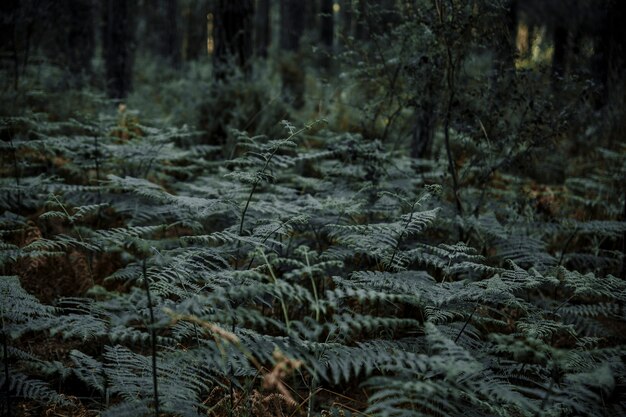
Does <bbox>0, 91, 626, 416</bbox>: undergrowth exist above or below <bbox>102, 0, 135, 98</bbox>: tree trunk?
below

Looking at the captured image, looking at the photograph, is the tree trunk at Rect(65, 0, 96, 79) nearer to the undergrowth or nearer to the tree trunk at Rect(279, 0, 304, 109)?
the tree trunk at Rect(279, 0, 304, 109)

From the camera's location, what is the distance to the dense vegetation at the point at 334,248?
1778 mm

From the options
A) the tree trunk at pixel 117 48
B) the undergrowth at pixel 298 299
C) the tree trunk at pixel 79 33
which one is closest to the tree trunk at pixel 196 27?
the tree trunk at pixel 79 33

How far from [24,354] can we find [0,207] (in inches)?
90.6

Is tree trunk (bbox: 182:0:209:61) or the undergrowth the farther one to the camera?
tree trunk (bbox: 182:0:209:61)

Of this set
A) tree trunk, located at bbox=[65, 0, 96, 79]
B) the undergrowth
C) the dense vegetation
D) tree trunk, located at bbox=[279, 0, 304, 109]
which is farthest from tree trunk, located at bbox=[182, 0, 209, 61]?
the undergrowth

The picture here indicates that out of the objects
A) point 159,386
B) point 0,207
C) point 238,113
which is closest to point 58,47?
point 238,113

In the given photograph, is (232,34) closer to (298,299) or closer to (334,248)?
(334,248)

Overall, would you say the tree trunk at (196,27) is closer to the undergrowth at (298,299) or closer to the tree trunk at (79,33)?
the tree trunk at (79,33)

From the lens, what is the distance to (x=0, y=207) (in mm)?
3725

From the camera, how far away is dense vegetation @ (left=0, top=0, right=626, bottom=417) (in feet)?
5.83

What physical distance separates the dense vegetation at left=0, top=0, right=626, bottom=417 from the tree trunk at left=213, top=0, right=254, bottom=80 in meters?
0.04

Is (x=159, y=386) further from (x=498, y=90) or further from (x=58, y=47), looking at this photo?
(x=58, y=47)

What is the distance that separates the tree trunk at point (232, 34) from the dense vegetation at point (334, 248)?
0.04 m
